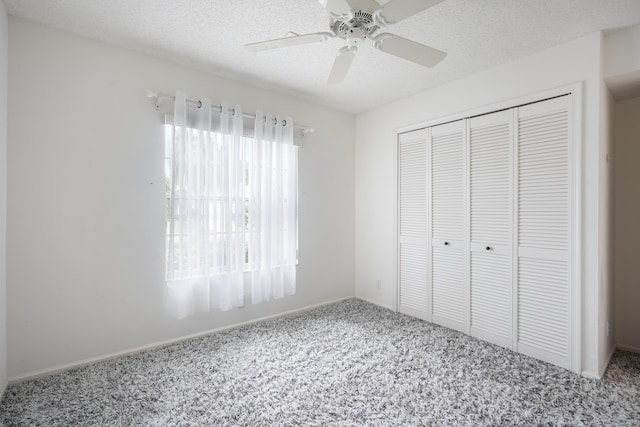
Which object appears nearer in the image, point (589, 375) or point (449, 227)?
point (589, 375)

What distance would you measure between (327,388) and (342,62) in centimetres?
213

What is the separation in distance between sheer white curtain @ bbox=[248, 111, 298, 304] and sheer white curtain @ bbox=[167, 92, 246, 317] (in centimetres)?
14

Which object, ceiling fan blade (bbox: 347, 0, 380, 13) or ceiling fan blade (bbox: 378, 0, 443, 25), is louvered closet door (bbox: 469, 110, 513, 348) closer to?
ceiling fan blade (bbox: 378, 0, 443, 25)

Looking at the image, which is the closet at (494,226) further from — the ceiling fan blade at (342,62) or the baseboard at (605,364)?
the ceiling fan blade at (342,62)

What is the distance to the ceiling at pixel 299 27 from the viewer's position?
1902 millimetres

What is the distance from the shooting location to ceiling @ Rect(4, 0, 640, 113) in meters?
1.90

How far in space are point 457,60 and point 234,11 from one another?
1.80 m

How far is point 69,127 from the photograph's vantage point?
2.21 metres

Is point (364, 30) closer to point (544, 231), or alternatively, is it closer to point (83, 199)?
point (544, 231)

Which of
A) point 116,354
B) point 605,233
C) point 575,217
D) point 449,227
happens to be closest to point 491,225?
point 449,227

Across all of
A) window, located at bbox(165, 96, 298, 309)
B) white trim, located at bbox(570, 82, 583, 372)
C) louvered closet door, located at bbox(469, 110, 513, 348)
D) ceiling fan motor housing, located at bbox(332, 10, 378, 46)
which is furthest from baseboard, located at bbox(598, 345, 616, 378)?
ceiling fan motor housing, located at bbox(332, 10, 378, 46)

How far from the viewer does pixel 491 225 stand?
273cm

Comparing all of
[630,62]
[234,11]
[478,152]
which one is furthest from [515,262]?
[234,11]

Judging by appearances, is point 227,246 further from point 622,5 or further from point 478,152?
point 622,5
